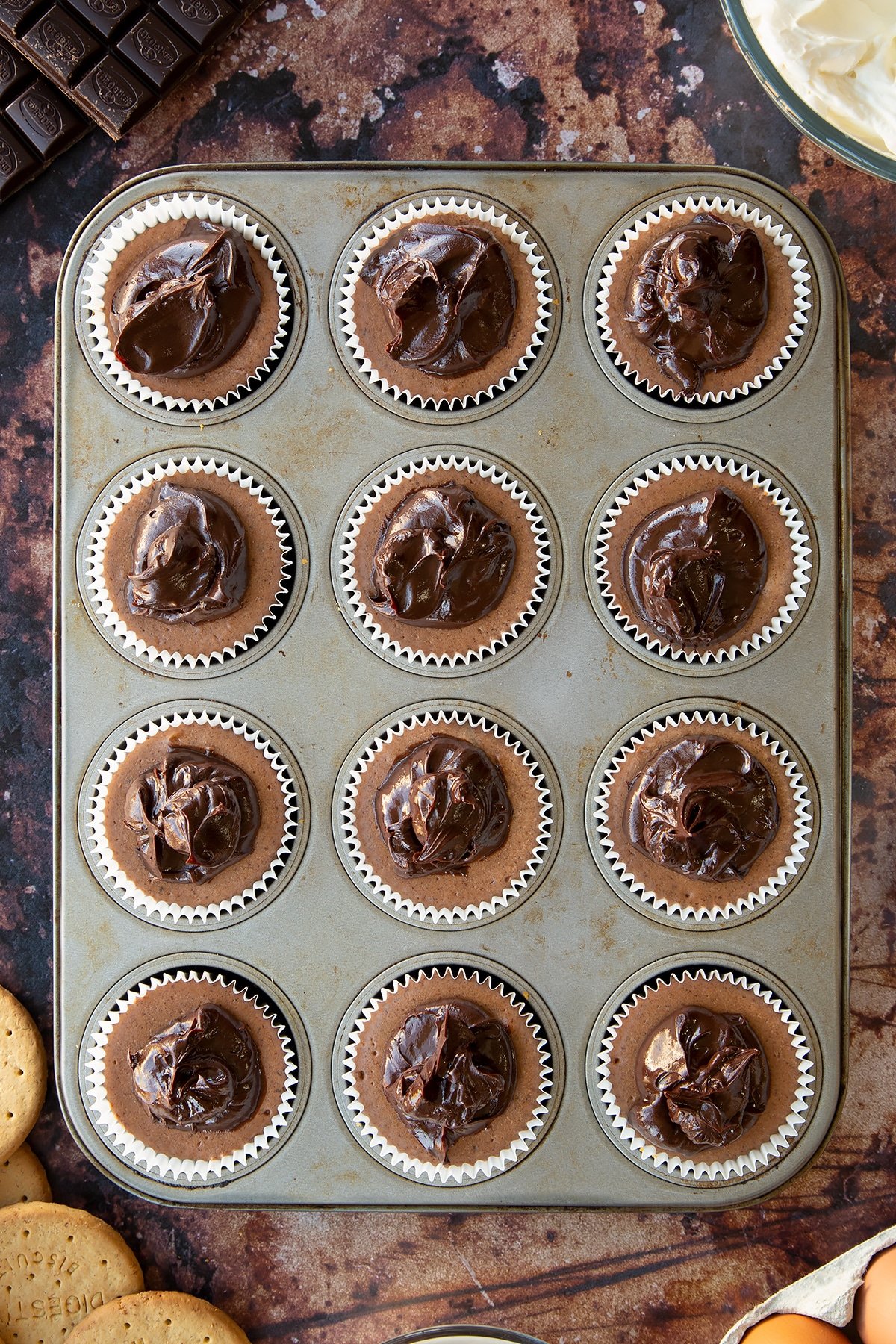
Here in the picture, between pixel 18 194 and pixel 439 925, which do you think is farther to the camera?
pixel 18 194

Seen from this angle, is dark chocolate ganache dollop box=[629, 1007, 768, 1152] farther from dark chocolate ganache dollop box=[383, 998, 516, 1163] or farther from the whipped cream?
the whipped cream

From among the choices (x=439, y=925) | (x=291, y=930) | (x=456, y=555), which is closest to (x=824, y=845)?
(x=439, y=925)

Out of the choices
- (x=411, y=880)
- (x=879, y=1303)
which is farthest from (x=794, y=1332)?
(x=411, y=880)

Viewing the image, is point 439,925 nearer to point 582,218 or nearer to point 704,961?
point 704,961

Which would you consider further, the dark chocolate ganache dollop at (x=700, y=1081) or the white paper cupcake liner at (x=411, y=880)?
the white paper cupcake liner at (x=411, y=880)

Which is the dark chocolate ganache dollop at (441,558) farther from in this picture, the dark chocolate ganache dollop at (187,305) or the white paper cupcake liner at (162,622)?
the dark chocolate ganache dollop at (187,305)

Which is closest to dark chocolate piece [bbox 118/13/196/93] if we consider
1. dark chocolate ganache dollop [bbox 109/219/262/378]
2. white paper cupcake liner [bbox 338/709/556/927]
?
dark chocolate ganache dollop [bbox 109/219/262/378]

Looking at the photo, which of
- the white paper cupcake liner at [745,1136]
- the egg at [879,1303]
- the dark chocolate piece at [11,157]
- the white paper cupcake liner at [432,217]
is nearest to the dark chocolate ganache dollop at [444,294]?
the white paper cupcake liner at [432,217]

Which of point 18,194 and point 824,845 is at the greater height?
point 18,194
